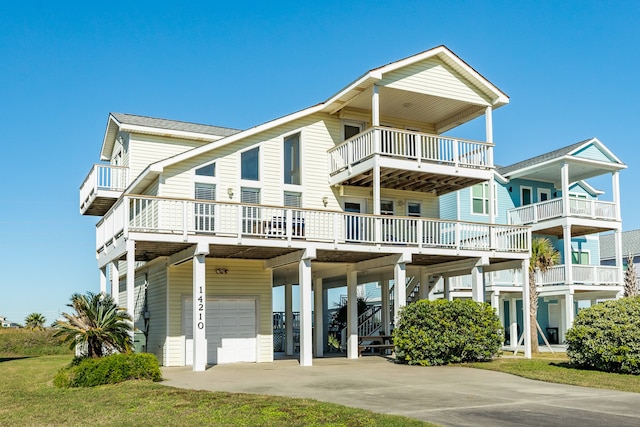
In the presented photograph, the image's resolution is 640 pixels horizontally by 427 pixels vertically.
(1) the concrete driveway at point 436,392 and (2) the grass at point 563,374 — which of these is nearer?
(1) the concrete driveway at point 436,392

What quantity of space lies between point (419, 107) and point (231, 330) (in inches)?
421

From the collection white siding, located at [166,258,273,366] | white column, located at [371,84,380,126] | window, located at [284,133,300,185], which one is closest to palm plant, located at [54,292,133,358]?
white siding, located at [166,258,273,366]

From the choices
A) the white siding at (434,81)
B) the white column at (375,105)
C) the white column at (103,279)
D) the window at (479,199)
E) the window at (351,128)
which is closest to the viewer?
the white column at (375,105)

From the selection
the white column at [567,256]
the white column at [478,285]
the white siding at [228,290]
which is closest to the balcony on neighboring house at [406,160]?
the white column at [478,285]

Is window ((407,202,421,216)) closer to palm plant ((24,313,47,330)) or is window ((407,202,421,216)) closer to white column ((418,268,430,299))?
white column ((418,268,430,299))

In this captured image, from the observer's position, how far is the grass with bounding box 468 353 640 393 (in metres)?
16.3

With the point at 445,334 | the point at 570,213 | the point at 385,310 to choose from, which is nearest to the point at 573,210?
the point at 570,213

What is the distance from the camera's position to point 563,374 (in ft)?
60.0

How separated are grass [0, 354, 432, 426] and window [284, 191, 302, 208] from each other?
34.6 feet

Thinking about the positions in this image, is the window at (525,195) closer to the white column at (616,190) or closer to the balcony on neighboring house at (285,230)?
the white column at (616,190)

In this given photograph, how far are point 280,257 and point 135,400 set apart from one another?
34.0 ft

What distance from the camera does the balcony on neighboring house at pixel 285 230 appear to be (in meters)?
20.2

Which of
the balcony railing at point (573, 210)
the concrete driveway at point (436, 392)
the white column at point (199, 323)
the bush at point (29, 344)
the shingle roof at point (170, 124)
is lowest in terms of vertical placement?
the bush at point (29, 344)

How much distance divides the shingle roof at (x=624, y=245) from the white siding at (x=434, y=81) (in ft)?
88.1
